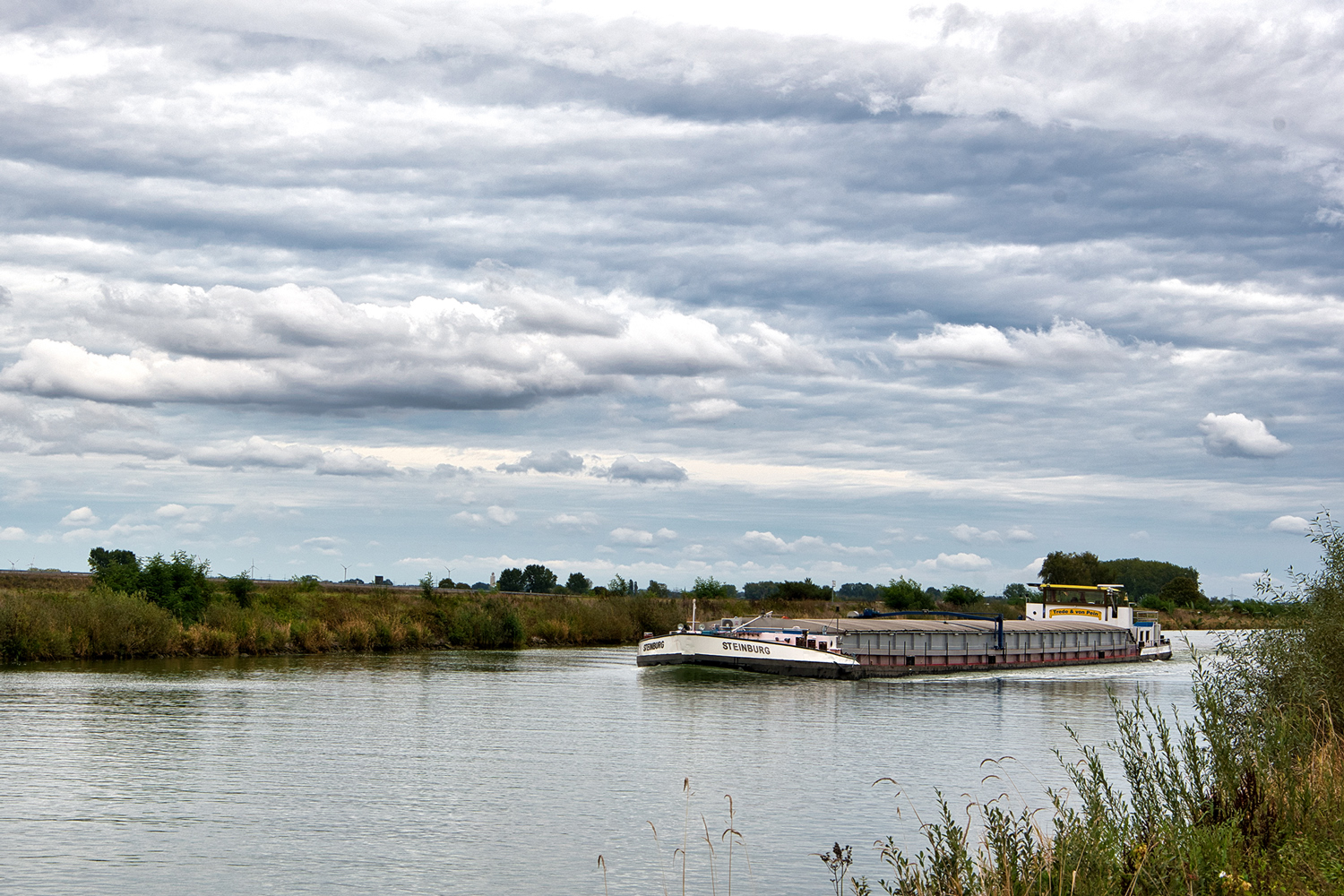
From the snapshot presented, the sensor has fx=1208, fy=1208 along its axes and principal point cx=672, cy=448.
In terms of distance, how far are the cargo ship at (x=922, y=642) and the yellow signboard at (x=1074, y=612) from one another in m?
0.08

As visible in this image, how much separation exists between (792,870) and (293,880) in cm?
801

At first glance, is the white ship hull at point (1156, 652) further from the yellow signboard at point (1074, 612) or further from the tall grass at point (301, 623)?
the tall grass at point (301, 623)

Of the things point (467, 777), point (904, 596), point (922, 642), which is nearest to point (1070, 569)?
point (904, 596)

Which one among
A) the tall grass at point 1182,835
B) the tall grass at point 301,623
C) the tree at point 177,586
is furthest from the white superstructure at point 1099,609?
the tall grass at point 1182,835

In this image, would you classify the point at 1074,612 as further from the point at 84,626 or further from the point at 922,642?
the point at 84,626

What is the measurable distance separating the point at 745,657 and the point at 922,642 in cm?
1506

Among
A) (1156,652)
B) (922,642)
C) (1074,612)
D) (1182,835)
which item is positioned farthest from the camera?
(1074,612)

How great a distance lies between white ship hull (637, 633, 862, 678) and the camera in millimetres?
64812

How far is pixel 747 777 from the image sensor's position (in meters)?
30.1

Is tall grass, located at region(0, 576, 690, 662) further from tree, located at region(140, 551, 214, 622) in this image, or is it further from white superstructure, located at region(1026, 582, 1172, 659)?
white superstructure, located at region(1026, 582, 1172, 659)

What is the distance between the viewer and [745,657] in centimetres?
6681

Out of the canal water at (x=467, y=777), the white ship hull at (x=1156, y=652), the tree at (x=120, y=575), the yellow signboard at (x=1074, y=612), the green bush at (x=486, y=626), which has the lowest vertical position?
the white ship hull at (x=1156, y=652)

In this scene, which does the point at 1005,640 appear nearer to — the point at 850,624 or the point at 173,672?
the point at 850,624

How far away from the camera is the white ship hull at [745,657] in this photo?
213 ft
